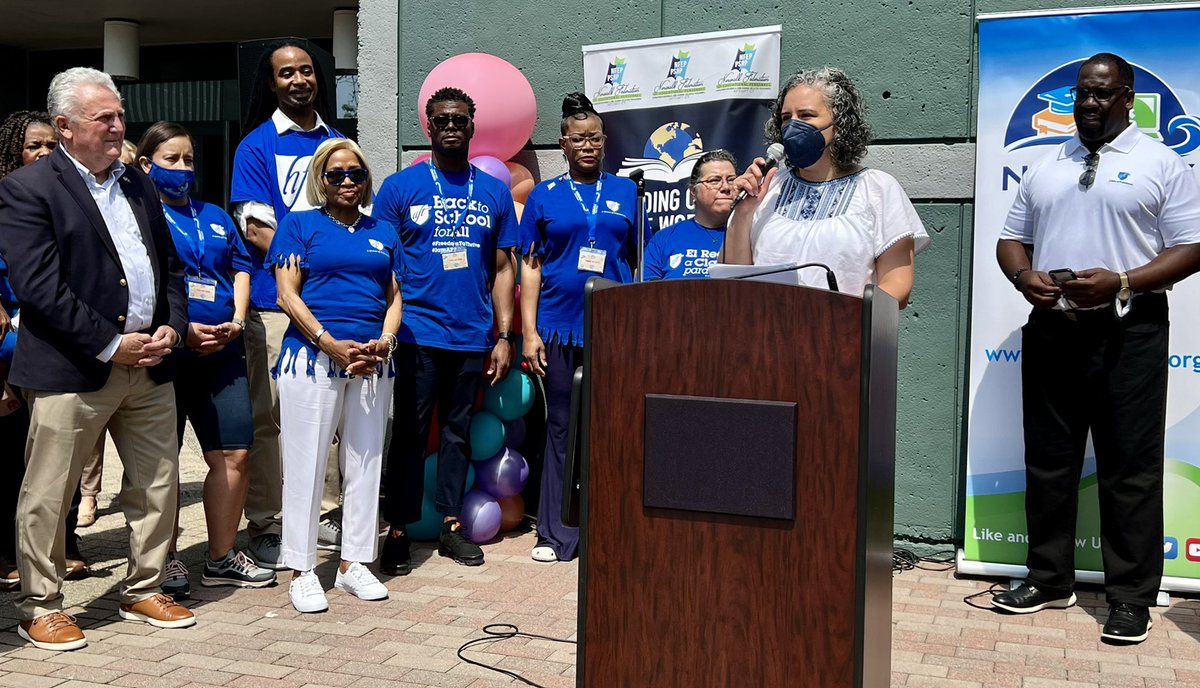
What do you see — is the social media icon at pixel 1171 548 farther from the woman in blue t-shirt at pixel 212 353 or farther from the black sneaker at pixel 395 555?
the woman in blue t-shirt at pixel 212 353

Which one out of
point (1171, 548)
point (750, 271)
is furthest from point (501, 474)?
point (750, 271)

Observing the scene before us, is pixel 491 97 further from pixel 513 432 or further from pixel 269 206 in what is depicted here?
pixel 513 432

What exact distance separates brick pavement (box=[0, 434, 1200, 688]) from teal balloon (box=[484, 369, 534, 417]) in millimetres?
861

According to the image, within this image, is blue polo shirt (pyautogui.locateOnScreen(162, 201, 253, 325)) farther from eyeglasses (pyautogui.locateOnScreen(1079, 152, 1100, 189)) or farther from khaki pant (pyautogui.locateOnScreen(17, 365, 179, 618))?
eyeglasses (pyautogui.locateOnScreen(1079, 152, 1100, 189))

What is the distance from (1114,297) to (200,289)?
3.81 metres

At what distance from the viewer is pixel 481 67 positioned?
6453 mm

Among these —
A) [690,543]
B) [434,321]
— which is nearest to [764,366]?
[690,543]

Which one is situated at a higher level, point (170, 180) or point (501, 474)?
point (170, 180)

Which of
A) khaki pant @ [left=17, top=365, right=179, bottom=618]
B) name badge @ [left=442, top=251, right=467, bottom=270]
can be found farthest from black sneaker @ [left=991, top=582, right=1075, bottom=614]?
khaki pant @ [left=17, top=365, right=179, bottom=618]

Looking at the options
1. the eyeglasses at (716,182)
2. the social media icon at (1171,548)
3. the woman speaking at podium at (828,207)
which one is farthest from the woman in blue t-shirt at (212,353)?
the social media icon at (1171,548)

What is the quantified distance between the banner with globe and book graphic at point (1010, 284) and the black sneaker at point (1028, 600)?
29cm

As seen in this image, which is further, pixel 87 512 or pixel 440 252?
pixel 87 512

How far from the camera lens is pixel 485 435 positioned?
6.11 meters

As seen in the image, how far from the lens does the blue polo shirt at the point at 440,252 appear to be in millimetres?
5699
